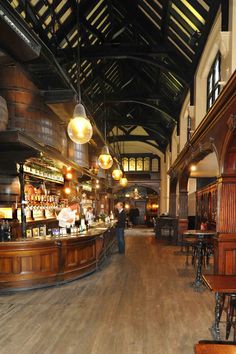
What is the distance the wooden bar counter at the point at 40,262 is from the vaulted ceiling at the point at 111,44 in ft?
9.15

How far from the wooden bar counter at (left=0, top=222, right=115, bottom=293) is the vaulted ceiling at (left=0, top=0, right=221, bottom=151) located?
9.15 ft

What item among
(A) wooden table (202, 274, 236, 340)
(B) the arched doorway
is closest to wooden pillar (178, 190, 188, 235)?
(A) wooden table (202, 274, 236, 340)

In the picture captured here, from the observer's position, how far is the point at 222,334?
3434 millimetres

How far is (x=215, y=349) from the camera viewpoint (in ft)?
5.62

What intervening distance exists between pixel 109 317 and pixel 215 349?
241 cm

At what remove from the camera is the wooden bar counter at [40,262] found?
4.86 m

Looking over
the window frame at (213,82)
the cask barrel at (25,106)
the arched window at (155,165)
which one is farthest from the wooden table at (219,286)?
the arched window at (155,165)

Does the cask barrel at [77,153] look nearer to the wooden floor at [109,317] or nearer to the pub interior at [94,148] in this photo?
the pub interior at [94,148]

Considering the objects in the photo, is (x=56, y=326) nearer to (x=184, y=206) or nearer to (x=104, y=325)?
(x=104, y=325)

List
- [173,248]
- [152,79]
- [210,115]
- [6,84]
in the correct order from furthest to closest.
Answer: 1. [152,79]
2. [173,248]
3. [210,115]
4. [6,84]

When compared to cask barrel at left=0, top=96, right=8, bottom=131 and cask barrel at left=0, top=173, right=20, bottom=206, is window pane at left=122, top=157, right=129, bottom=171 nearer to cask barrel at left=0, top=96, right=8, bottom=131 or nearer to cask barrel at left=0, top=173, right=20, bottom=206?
cask barrel at left=0, top=173, right=20, bottom=206

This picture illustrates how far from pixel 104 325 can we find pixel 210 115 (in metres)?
4.13

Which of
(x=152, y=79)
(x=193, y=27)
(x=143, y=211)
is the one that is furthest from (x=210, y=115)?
(x=143, y=211)

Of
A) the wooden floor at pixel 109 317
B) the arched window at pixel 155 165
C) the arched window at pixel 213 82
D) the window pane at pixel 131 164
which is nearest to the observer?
the wooden floor at pixel 109 317
